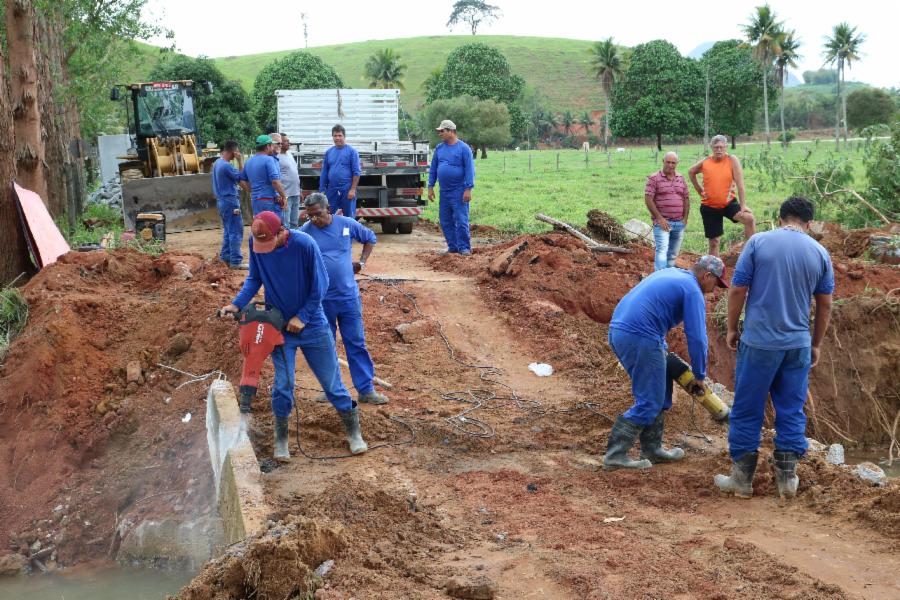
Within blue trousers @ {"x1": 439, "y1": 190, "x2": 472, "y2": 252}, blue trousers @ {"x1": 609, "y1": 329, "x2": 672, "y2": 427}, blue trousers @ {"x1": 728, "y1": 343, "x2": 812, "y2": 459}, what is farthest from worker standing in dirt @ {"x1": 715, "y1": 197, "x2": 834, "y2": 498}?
blue trousers @ {"x1": 439, "y1": 190, "x2": 472, "y2": 252}

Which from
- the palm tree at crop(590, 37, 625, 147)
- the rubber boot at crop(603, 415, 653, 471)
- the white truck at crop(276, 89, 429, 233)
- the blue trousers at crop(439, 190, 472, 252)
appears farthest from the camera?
the palm tree at crop(590, 37, 625, 147)

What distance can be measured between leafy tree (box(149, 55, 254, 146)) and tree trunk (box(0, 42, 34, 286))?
25.5 meters

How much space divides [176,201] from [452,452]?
11741mm

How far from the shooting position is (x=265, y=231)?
618cm

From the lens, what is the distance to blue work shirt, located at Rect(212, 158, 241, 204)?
488 inches

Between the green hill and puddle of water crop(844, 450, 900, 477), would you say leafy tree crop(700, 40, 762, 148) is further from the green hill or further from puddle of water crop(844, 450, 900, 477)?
puddle of water crop(844, 450, 900, 477)

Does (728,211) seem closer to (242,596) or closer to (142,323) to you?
(142,323)

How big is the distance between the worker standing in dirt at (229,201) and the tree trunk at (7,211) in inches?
116

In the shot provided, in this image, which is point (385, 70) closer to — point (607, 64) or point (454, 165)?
point (607, 64)

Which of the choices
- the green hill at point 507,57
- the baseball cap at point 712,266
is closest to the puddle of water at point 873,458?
the baseball cap at point 712,266

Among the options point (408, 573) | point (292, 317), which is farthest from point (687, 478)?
point (292, 317)

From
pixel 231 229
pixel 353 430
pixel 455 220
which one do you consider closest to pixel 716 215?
pixel 455 220

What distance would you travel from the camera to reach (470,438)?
24.3 ft

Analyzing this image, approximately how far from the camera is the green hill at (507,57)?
9612 cm
